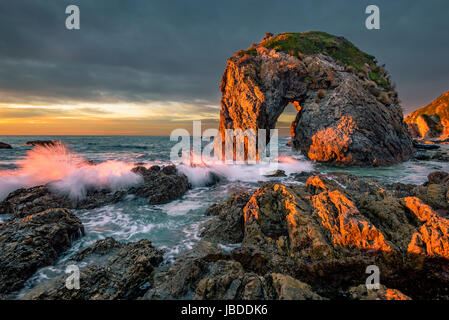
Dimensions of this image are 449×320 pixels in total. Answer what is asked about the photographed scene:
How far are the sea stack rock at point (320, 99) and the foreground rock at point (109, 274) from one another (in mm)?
20305

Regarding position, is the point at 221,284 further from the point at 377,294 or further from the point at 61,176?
the point at 61,176

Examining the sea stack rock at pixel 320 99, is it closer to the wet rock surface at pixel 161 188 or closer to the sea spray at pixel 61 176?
the wet rock surface at pixel 161 188

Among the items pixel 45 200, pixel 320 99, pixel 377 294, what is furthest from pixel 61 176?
pixel 320 99

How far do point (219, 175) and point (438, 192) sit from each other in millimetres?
11577

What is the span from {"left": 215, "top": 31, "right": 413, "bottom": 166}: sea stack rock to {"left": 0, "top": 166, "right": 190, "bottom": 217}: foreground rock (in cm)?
1510

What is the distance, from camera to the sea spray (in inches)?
367

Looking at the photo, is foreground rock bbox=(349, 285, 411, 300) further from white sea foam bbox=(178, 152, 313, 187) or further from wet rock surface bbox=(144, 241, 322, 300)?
white sea foam bbox=(178, 152, 313, 187)

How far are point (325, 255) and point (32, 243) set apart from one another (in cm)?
664

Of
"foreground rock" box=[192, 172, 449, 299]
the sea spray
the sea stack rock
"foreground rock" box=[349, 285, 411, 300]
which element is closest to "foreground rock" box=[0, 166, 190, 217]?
the sea spray

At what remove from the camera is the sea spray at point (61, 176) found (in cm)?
931

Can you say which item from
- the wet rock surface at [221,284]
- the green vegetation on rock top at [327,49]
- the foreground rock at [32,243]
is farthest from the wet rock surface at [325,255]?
the green vegetation on rock top at [327,49]

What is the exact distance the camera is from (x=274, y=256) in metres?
4.28
